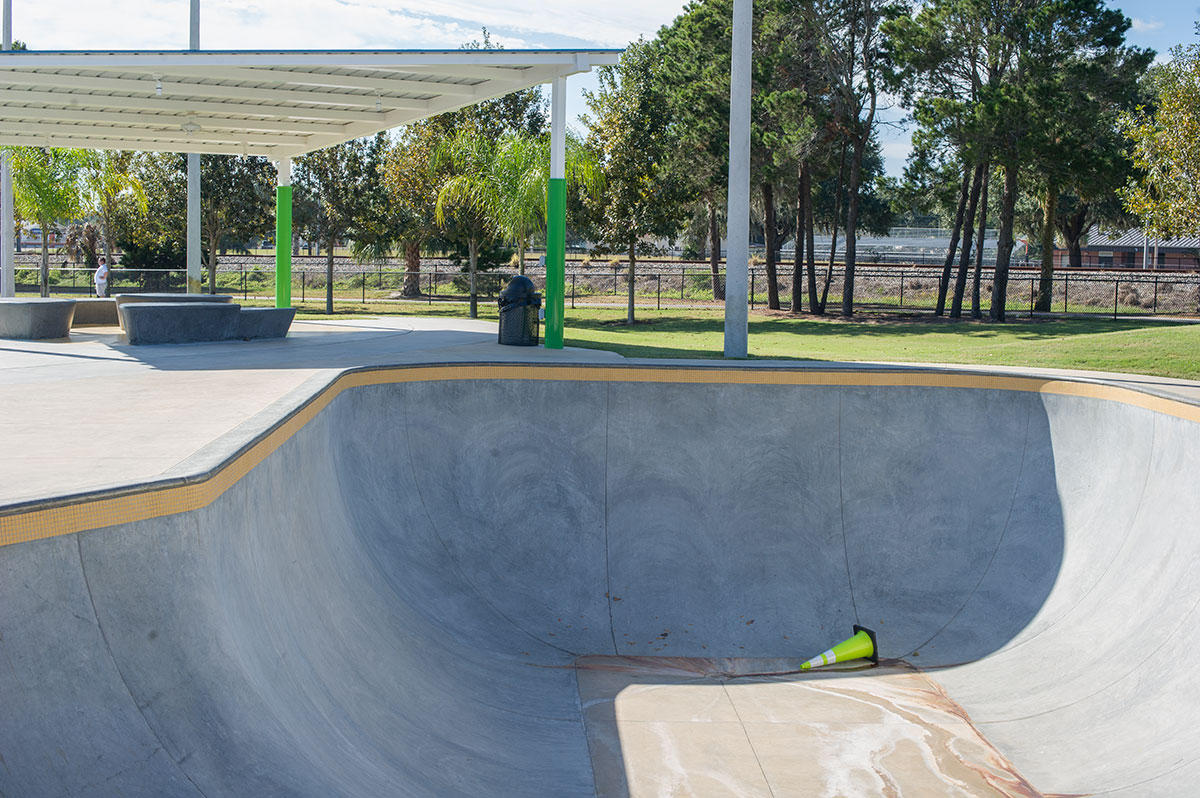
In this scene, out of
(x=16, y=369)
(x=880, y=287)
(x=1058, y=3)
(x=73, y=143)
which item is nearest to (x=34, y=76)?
(x=16, y=369)

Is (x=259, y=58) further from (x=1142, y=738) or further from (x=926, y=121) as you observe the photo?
(x=926, y=121)

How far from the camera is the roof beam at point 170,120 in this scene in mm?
18953

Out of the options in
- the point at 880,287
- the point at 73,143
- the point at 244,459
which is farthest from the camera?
the point at 880,287

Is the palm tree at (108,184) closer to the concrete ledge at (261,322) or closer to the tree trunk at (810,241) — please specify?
the concrete ledge at (261,322)

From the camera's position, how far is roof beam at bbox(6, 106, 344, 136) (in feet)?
62.2

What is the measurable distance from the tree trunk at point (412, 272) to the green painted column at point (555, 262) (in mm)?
26078

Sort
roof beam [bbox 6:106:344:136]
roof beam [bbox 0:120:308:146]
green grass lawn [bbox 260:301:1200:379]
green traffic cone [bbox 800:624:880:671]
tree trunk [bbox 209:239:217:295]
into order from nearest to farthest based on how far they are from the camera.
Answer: green traffic cone [bbox 800:624:880:671], green grass lawn [bbox 260:301:1200:379], roof beam [bbox 6:106:344:136], roof beam [bbox 0:120:308:146], tree trunk [bbox 209:239:217:295]

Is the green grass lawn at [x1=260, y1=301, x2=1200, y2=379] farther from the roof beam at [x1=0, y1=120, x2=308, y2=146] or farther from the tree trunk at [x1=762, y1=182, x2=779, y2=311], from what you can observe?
the roof beam at [x1=0, y1=120, x2=308, y2=146]

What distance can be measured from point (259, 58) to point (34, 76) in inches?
140

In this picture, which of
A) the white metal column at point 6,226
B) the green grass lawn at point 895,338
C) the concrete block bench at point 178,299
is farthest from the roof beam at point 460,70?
the white metal column at point 6,226

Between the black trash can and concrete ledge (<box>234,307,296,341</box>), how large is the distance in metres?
4.31

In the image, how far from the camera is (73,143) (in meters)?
22.7

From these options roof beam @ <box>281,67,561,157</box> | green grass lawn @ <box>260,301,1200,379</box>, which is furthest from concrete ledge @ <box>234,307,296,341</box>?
green grass lawn @ <box>260,301,1200,379</box>

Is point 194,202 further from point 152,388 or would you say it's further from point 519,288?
point 152,388
